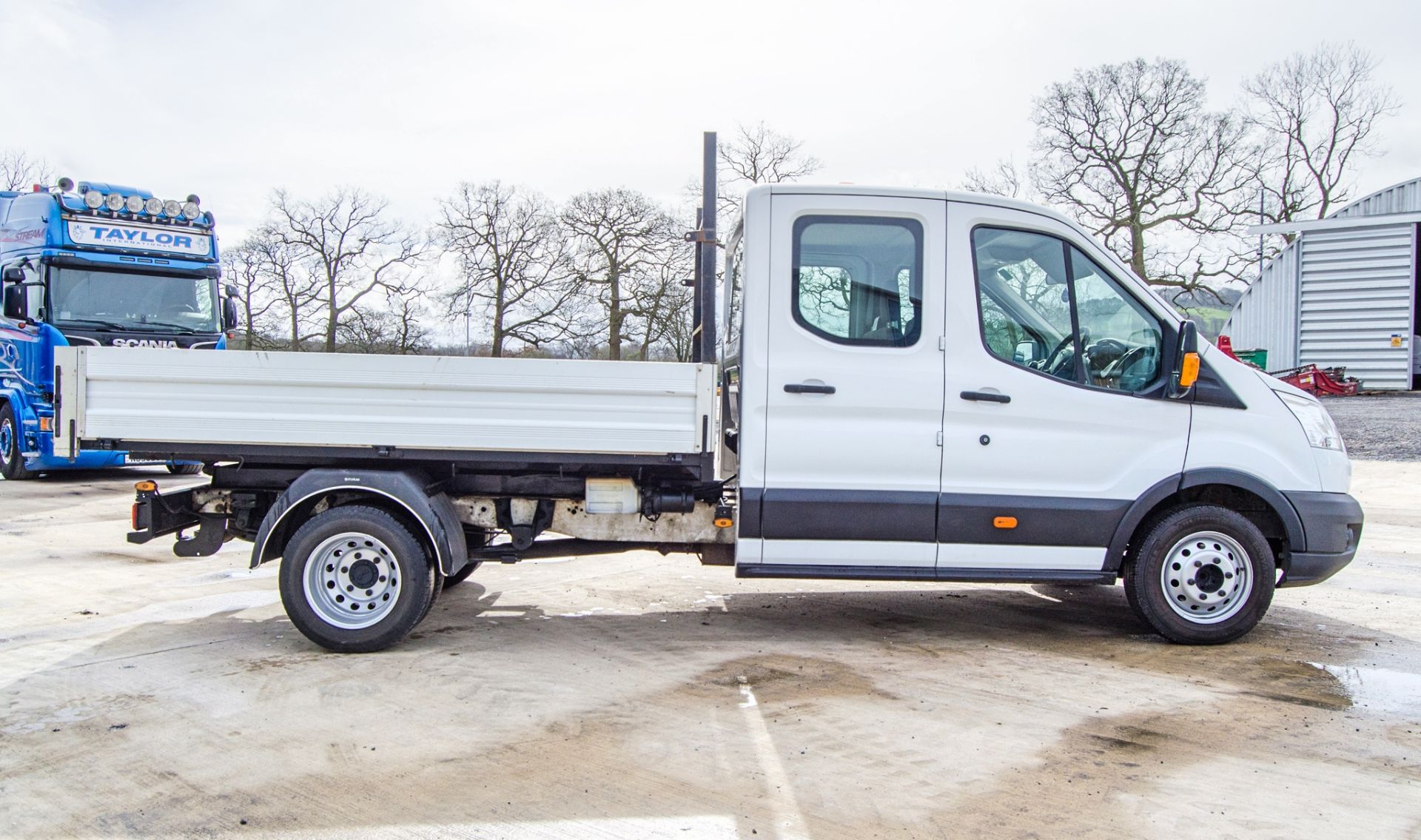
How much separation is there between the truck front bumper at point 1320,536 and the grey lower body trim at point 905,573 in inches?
45.5

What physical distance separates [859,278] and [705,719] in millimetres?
2413

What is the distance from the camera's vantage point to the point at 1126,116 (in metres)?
31.4

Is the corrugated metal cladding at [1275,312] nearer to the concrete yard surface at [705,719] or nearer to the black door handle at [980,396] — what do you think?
the concrete yard surface at [705,719]

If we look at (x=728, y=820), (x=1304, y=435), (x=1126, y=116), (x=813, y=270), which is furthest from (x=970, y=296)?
(x=1126, y=116)

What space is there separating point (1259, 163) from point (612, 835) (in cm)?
3486

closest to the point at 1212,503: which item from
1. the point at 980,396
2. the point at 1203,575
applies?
the point at 1203,575

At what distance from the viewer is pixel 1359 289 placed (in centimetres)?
2406

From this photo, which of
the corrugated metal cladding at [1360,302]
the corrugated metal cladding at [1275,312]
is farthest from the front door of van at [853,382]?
the corrugated metal cladding at [1275,312]

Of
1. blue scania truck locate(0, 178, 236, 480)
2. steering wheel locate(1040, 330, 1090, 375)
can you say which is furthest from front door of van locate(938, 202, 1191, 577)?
blue scania truck locate(0, 178, 236, 480)

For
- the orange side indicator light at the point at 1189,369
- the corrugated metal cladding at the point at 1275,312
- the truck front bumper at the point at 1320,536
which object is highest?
the corrugated metal cladding at the point at 1275,312

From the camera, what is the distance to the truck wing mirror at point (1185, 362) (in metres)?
5.12

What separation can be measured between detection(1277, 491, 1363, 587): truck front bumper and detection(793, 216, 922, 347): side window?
233 centimetres

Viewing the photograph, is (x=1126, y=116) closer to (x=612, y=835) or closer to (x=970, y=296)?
(x=970, y=296)

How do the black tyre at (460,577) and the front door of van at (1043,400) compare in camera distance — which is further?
the black tyre at (460,577)
